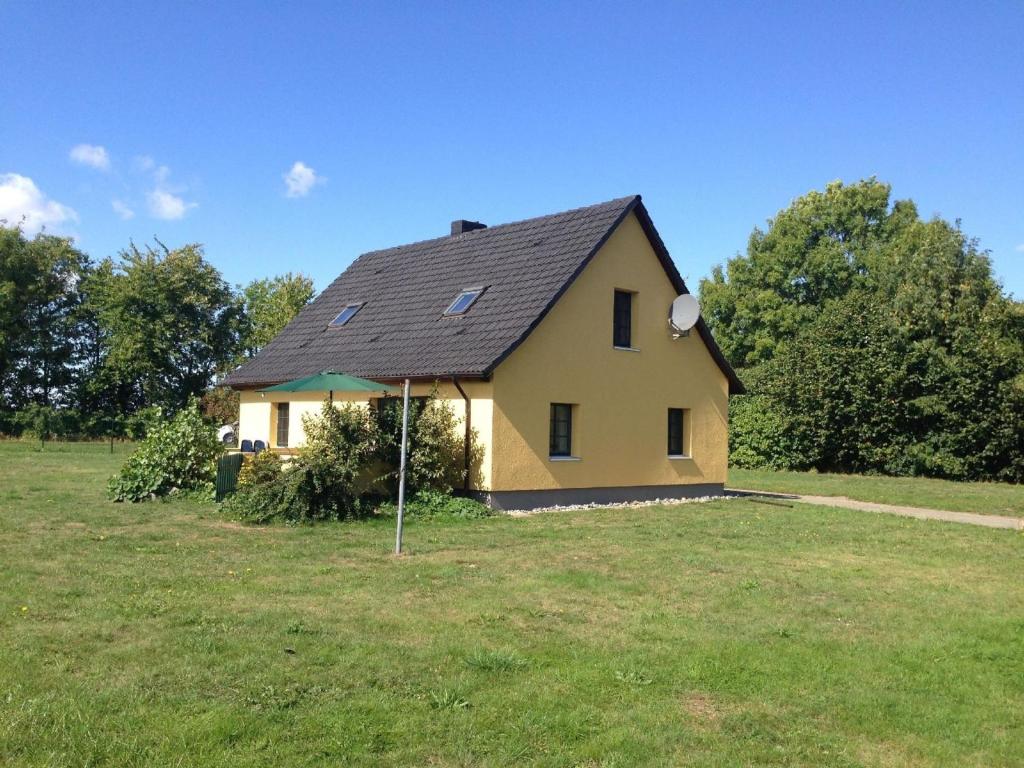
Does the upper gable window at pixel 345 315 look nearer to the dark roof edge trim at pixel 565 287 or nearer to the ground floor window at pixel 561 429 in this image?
the ground floor window at pixel 561 429

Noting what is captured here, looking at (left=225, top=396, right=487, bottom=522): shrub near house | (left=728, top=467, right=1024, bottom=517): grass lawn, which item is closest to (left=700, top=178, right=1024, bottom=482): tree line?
(left=728, top=467, right=1024, bottom=517): grass lawn

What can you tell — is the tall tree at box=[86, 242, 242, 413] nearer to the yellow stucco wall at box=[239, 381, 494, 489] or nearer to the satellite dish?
the yellow stucco wall at box=[239, 381, 494, 489]

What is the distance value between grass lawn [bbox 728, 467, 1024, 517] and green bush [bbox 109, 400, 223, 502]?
47.4 ft

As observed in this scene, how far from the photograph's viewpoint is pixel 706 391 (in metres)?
21.7

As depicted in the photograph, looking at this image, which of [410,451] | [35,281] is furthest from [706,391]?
[35,281]

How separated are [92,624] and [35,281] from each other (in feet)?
151

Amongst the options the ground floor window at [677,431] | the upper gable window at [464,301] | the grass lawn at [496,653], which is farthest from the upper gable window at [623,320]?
the grass lawn at [496,653]

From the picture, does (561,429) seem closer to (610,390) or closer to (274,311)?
(610,390)

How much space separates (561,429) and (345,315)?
718 cm

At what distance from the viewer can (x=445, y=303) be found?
66.1ft

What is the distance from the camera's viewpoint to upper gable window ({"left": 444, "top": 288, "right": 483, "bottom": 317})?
19.4 m

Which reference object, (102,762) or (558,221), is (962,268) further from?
(102,762)

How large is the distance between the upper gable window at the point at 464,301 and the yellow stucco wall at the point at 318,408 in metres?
2.21

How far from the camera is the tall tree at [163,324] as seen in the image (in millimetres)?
44531
